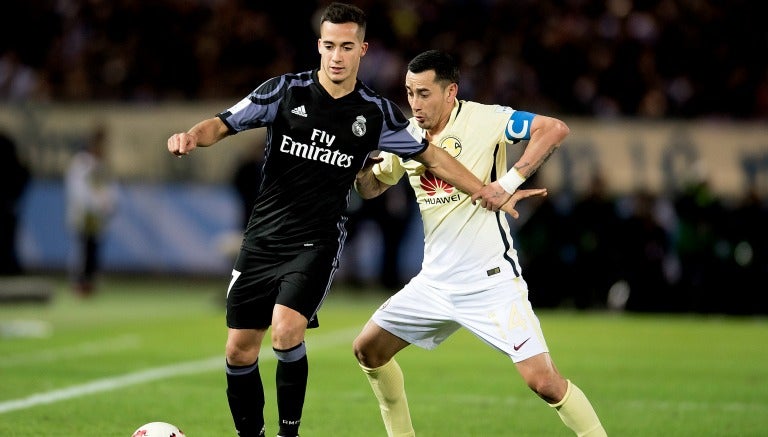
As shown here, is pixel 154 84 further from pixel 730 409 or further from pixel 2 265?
pixel 730 409

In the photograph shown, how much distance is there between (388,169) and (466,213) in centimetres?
60

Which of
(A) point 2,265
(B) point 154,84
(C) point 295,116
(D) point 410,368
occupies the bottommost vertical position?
(A) point 2,265

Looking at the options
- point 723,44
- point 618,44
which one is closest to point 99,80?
point 618,44

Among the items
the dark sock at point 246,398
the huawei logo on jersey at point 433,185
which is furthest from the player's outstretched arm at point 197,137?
the dark sock at point 246,398

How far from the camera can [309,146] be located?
24.2ft

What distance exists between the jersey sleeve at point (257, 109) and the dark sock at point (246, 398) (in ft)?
4.58

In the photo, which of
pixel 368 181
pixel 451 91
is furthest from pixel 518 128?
pixel 368 181

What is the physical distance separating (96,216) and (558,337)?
7.76 meters

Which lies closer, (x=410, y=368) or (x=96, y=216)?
(x=410, y=368)

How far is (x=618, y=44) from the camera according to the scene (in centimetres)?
2098

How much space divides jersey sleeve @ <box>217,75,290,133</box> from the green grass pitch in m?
2.42

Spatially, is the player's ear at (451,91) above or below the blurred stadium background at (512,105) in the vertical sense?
above

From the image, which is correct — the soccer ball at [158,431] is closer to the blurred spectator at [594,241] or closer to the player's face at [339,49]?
the player's face at [339,49]

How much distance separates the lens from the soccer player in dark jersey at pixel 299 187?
A: 735 cm
